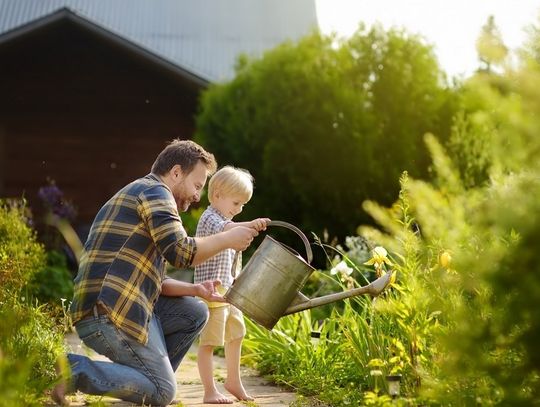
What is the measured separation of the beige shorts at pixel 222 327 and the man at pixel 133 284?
1.30 ft

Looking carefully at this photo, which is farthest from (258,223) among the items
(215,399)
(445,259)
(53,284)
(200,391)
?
(53,284)

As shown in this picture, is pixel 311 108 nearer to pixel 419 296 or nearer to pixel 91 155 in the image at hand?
pixel 91 155

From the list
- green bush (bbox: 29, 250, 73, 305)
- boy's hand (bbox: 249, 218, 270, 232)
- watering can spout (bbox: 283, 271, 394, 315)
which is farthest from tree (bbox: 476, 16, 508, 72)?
green bush (bbox: 29, 250, 73, 305)

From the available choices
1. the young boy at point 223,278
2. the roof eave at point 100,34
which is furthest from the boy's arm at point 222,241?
the roof eave at point 100,34

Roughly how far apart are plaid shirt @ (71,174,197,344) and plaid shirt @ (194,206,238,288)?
0.53 meters

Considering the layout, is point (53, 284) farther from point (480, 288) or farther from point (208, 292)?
point (480, 288)

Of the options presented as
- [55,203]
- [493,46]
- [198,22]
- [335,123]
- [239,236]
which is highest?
[198,22]

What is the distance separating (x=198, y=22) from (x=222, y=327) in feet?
42.4

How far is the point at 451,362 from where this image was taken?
2.76 meters

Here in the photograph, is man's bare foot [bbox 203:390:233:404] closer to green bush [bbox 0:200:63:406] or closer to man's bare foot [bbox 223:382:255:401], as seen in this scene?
man's bare foot [bbox 223:382:255:401]

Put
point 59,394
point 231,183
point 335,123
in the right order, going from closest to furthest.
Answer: point 59,394
point 231,183
point 335,123

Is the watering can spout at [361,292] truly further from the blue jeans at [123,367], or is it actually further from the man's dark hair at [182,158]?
the man's dark hair at [182,158]

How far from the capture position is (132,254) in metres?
4.54

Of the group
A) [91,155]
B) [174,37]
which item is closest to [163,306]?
[91,155]
